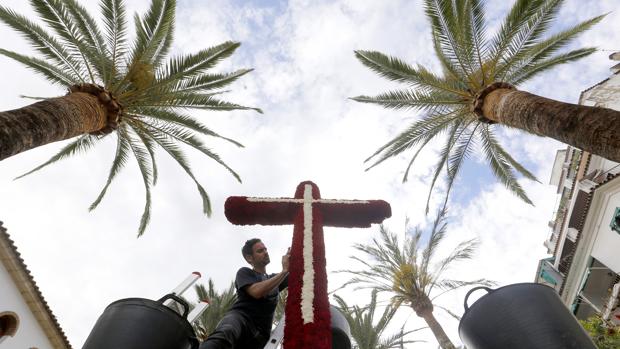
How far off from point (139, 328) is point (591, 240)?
20128mm

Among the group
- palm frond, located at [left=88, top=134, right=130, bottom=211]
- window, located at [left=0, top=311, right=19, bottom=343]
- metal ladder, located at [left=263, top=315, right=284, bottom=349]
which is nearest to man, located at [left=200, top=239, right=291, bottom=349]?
metal ladder, located at [left=263, top=315, right=284, bottom=349]

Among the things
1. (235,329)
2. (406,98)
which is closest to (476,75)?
(406,98)

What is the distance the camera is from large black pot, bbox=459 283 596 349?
1.77 metres

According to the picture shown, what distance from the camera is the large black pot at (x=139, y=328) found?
1.71 meters

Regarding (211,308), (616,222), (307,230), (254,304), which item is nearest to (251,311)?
(254,304)

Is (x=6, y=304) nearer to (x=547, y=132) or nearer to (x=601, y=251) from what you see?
(x=547, y=132)

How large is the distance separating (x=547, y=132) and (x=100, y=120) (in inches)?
277

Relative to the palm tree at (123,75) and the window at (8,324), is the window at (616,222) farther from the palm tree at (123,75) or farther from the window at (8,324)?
the window at (8,324)

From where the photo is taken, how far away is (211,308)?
1216 centimetres

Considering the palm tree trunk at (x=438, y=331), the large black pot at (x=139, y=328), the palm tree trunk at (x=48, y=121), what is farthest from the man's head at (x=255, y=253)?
the palm tree trunk at (x=438, y=331)

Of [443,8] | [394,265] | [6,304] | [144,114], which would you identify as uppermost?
[443,8]

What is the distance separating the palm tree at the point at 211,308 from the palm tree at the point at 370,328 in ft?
12.7

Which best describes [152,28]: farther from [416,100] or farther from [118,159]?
[416,100]

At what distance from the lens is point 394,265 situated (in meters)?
13.1
